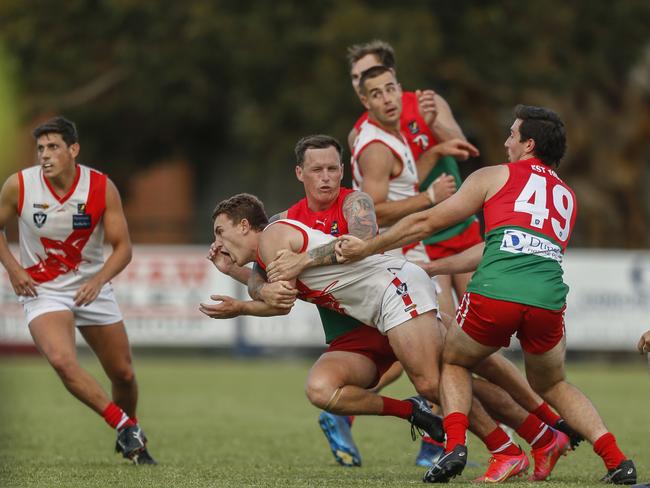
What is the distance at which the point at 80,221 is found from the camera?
880 cm

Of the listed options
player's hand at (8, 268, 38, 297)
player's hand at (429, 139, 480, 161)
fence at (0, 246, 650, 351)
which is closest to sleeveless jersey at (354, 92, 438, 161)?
player's hand at (429, 139, 480, 161)

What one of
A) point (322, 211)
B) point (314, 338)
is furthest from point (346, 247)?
point (314, 338)

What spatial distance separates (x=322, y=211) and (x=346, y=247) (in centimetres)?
47

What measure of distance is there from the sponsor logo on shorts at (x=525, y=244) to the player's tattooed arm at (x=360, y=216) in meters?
0.80

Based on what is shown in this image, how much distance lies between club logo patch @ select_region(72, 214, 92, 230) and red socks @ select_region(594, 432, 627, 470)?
3869mm

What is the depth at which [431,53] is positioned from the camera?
822 inches

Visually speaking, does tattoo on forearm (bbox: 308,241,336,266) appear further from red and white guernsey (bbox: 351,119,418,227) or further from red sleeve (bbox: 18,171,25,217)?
red sleeve (bbox: 18,171,25,217)

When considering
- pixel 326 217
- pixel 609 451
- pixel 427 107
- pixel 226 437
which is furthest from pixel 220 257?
pixel 226 437

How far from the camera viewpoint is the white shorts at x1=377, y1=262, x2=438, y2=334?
7352mm

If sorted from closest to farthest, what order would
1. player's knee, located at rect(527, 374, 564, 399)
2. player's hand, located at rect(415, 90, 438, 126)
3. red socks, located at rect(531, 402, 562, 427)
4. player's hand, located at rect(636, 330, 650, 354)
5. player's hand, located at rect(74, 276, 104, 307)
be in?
player's hand, located at rect(636, 330, 650, 354) → player's knee, located at rect(527, 374, 564, 399) → red socks, located at rect(531, 402, 562, 427) → player's hand, located at rect(74, 276, 104, 307) → player's hand, located at rect(415, 90, 438, 126)

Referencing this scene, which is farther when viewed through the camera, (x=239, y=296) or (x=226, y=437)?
(x=239, y=296)

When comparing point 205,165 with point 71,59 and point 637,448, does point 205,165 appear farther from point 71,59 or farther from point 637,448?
point 637,448

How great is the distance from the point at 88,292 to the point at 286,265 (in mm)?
1951

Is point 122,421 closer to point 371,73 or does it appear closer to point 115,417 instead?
point 115,417
